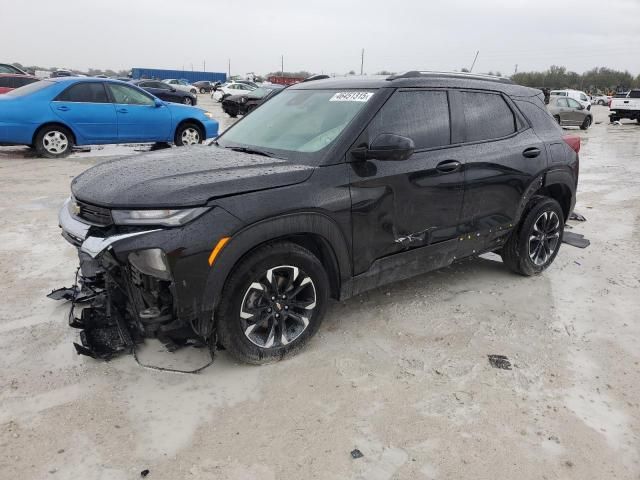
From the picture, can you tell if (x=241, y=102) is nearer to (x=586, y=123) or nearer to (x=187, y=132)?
(x=187, y=132)

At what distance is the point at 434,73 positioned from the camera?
4.01m

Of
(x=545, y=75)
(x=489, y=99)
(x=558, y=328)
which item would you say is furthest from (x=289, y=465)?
(x=545, y=75)

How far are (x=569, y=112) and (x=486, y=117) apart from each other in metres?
20.8

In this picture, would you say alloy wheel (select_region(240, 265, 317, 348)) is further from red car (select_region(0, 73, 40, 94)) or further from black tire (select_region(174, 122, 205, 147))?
red car (select_region(0, 73, 40, 94))

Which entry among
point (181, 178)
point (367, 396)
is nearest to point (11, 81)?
point (181, 178)

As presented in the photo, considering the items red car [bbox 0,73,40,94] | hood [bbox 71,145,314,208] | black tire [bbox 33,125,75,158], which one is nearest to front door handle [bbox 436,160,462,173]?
hood [bbox 71,145,314,208]

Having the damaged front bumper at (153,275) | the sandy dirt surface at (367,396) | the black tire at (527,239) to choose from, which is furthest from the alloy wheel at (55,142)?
the black tire at (527,239)

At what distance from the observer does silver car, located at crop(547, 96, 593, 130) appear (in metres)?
21.9

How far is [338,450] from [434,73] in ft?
9.57

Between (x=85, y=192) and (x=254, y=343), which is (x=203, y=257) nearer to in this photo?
(x=254, y=343)

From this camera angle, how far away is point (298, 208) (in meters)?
3.05

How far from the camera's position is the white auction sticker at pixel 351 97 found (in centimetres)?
359

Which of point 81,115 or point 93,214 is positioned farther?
point 81,115

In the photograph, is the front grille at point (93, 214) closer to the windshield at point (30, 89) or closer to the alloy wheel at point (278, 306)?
the alloy wheel at point (278, 306)
